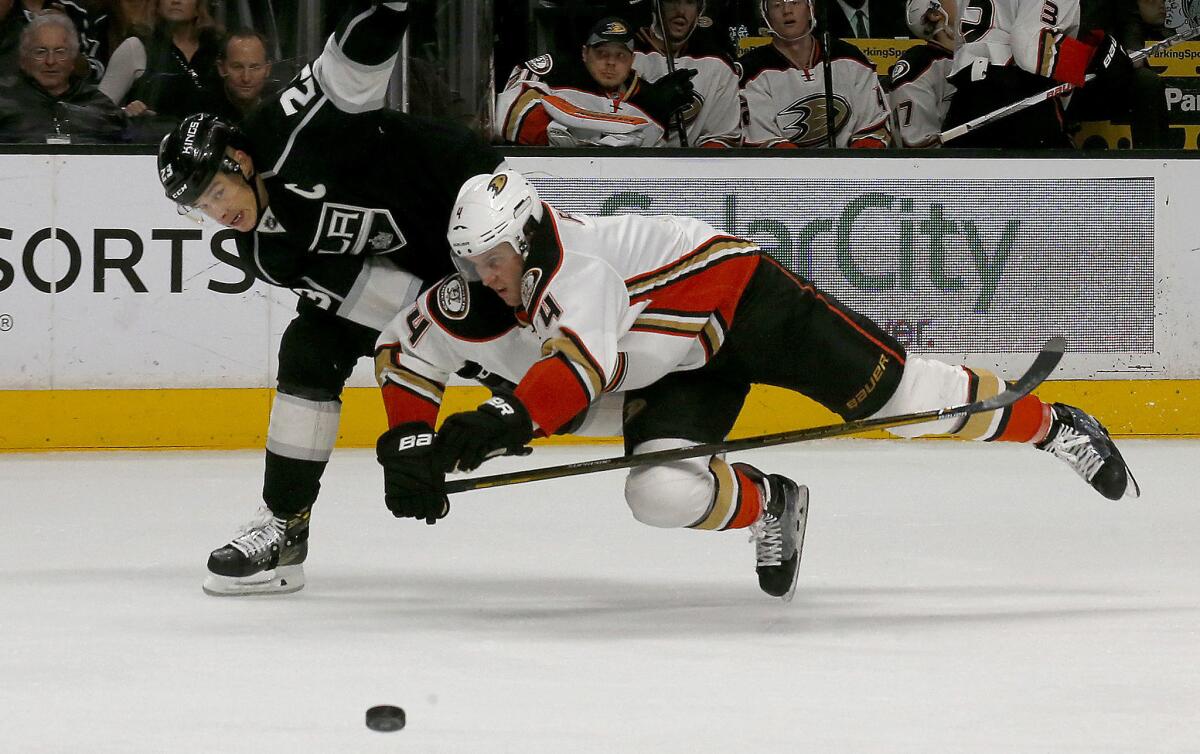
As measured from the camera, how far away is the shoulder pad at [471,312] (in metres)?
2.77

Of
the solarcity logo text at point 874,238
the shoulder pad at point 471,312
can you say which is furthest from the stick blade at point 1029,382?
the solarcity logo text at point 874,238

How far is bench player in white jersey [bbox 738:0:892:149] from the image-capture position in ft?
18.3

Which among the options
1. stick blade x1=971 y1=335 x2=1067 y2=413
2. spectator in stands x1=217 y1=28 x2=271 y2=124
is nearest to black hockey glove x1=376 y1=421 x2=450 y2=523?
stick blade x1=971 y1=335 x2=1067 y2=413

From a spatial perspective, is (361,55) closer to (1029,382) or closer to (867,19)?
(1029,382)

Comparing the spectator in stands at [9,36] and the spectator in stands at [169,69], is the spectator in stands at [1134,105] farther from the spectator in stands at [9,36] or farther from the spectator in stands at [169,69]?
the spectator in stands at [9,36]

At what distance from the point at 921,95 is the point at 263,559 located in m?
3.47

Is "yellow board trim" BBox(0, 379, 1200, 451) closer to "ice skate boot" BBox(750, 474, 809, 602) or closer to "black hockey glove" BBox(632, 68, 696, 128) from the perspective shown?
"black hockey glove" BBox(632, 68, 696, 128)

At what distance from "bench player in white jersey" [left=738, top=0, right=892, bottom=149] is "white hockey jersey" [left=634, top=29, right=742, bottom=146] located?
83 mm

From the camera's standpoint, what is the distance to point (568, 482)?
173 inches

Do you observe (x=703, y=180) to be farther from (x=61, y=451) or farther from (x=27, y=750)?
(x=27, y=750)

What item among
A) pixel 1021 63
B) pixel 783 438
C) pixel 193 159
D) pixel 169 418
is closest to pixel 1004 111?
pixel 1021 63

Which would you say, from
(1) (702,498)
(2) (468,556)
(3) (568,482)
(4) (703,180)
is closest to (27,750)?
(1) (702,498)

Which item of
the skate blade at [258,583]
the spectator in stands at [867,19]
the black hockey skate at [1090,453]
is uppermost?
the spectator in stands at [867,19]

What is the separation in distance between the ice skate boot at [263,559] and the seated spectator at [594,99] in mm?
2394
